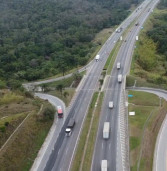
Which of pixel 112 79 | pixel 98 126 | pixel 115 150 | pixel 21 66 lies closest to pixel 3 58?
pixel 21 66

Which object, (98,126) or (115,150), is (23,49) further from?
(115,150)

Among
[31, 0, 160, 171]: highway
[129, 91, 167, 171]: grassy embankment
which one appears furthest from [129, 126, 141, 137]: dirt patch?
[31, 0, 160, 171]: highway

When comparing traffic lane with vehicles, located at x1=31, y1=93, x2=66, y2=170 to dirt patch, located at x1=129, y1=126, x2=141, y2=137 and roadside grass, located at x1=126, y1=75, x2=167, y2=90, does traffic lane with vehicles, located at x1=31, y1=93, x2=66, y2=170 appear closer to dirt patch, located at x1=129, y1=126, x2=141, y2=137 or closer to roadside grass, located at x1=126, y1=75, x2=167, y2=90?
dirt patch, located at x1=129, y1=126, x2=141, y2=137

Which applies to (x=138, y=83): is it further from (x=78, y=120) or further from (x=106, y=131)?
(x=106, y=131)

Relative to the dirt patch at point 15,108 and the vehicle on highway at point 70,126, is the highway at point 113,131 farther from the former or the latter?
the dirt patch at point 15,108

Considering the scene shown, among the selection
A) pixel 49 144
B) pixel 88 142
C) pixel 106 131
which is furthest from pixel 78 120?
pixel 49 144

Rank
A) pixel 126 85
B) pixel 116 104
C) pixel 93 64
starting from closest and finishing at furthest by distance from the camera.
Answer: pixel 116 104 → pixel 126 85 → pixel 93 64
